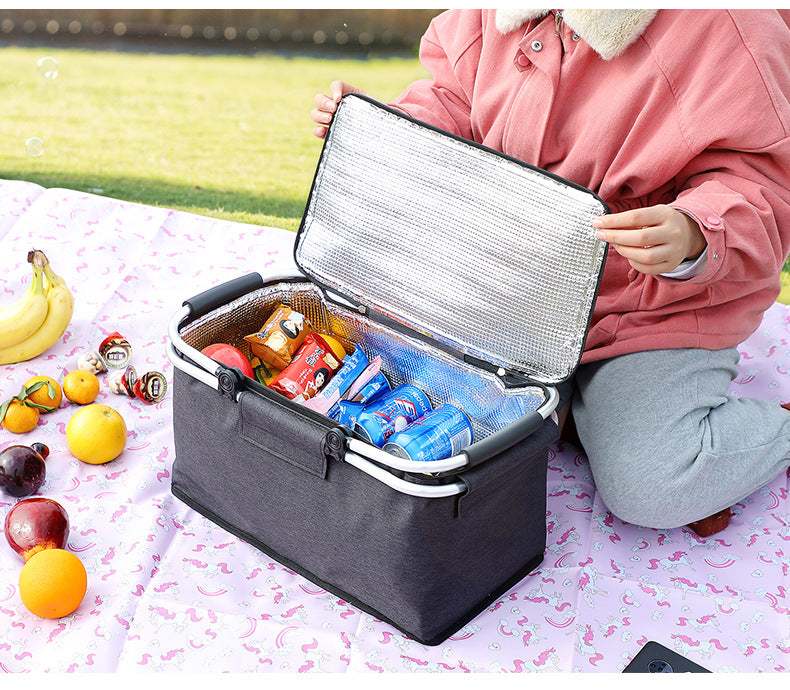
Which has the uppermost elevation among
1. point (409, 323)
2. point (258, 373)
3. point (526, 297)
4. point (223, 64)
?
point (526, 297)

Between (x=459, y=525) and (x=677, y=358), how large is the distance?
55cm

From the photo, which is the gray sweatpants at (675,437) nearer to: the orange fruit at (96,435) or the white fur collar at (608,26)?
the white fur collar at (608,26)

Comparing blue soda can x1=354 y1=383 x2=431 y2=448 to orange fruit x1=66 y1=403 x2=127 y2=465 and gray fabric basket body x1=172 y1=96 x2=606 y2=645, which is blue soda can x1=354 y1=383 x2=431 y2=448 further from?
orange fruit x1=66 y1=403 x2=127 y2=465

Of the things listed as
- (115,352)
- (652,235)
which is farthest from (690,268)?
(115,352)

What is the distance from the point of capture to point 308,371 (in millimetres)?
1436

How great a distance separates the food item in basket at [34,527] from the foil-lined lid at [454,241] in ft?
1.85

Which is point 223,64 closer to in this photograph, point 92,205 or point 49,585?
point 92,205

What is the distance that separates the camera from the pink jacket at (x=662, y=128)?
4.15 feet

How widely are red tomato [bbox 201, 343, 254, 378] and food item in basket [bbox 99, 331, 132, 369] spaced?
35 centimetres

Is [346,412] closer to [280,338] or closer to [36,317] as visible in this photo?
[280,338]

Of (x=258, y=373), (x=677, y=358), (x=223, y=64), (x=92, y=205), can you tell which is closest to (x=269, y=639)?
(x=258, y=373)

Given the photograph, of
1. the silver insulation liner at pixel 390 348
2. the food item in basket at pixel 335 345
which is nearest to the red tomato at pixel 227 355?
the silver insulation liner at pixel 390 348

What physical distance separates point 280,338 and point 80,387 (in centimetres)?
42

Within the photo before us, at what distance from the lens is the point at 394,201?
4.61 ft
